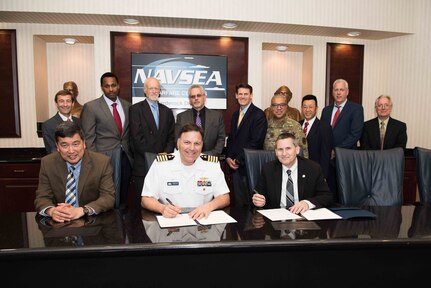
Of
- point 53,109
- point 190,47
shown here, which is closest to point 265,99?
point 190,47

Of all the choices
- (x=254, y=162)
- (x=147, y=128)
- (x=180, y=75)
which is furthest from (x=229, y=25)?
(x=254, y=162)

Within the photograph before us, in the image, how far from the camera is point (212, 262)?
156cm

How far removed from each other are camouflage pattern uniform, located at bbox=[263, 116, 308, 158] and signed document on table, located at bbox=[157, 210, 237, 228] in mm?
1527

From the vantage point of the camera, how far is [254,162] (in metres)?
2.56

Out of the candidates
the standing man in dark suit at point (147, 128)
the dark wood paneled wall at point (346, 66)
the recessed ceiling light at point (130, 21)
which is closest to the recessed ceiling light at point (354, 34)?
the dark wood paneled wall at point (346, 66)

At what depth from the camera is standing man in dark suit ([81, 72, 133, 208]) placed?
3299 millimetres

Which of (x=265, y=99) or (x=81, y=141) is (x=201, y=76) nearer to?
(x=265, y=99)

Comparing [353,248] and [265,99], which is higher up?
[265,99]

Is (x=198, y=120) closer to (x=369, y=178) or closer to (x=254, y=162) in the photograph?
(x=254, y=162)

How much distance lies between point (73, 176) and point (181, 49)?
112 inches

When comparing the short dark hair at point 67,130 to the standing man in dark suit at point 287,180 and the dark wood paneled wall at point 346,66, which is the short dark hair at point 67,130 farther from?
the dark wood paneled wall at point 346,66

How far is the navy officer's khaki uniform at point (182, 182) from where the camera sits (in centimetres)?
225

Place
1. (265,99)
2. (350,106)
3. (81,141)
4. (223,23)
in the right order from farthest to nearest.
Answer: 1. (265,99)
2. (223,23)
3. (350,106)
4. (81,141)

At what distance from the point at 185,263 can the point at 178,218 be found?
358 millimetres
